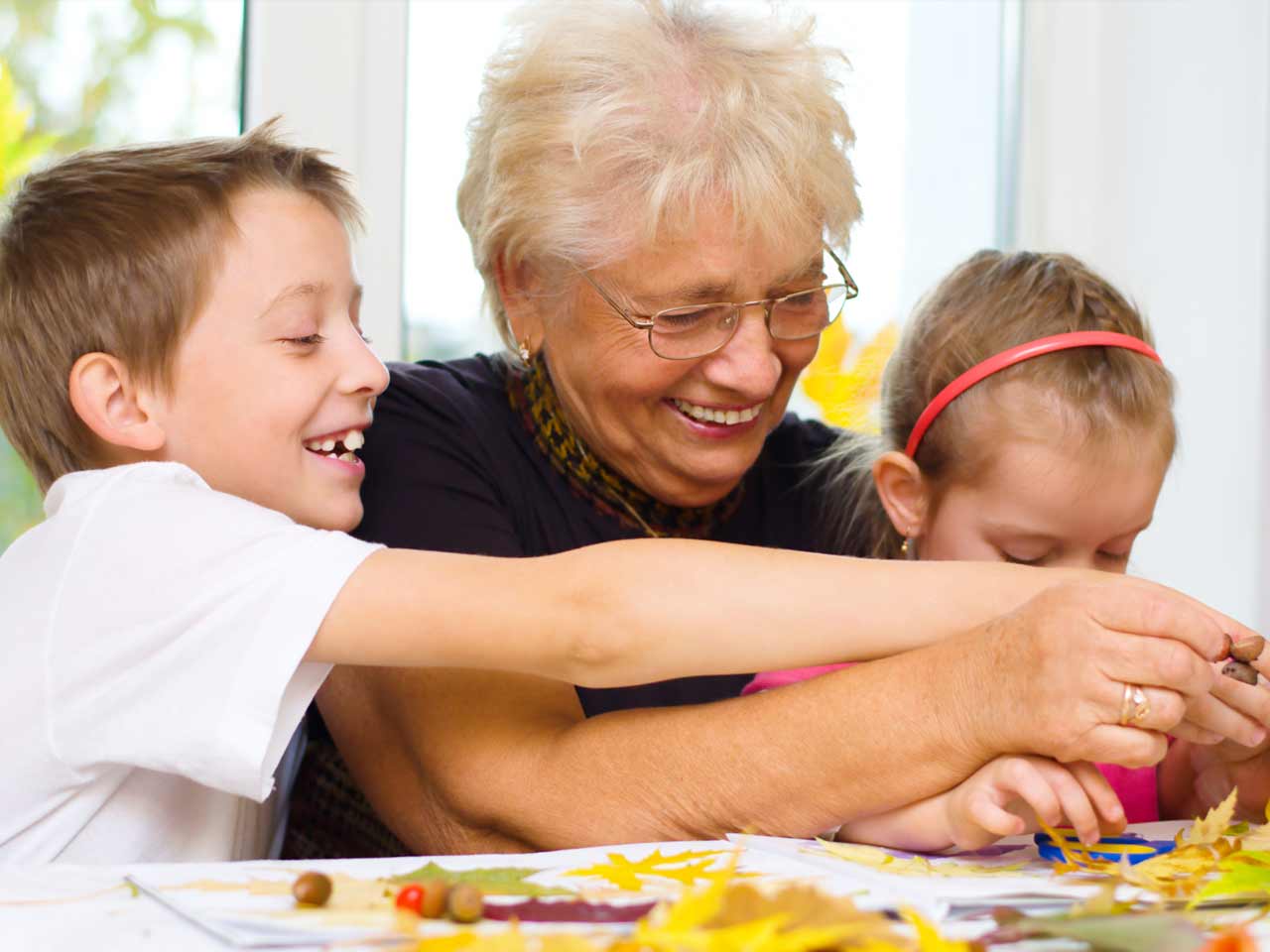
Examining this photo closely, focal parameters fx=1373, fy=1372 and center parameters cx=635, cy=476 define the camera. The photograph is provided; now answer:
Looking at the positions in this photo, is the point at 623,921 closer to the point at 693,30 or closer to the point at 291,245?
the point at 291,245

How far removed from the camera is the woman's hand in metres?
0.99

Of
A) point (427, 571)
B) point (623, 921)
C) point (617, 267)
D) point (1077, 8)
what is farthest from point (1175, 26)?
point (623, 921)

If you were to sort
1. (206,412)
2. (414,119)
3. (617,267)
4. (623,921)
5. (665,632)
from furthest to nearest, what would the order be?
(414,119) < (617,267) < (206,412) < (665,632) < (623,921)

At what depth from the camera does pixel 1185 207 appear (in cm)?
271

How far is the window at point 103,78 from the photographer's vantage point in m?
2.09

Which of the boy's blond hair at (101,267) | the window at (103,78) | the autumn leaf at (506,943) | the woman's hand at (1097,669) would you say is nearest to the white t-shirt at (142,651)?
the boy's blond hair at (101,267)

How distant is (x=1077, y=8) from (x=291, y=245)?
197 centimetres

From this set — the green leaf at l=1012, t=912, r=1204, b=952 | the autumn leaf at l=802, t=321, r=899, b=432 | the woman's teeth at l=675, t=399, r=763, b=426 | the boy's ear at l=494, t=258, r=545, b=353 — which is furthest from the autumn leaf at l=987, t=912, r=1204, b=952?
the autumn leaf at l=802, t=321, r=899, b=432

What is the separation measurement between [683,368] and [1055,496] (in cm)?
43

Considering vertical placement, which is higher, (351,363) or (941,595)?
(351,363)

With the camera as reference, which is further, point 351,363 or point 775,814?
point 351,363

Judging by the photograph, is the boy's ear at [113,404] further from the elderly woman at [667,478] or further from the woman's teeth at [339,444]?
the elderly woman at [667,478]

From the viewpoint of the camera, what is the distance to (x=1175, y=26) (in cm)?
268

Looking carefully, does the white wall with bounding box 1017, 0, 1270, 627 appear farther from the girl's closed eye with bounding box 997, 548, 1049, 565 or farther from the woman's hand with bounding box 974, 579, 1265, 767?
the woman's hand with bounding box 974, 579, 1265, 767
